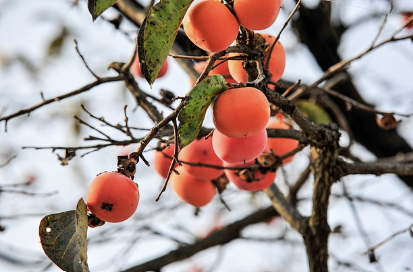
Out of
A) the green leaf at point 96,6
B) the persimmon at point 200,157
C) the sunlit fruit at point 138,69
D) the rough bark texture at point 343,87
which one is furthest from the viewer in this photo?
the rough bark texture at point 343,87

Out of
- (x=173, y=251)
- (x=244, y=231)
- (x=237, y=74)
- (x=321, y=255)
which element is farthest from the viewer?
(x=244, y=231)

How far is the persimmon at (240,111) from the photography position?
89 centimetres

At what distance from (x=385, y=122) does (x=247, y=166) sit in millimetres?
581

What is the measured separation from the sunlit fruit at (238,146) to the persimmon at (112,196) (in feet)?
0.68

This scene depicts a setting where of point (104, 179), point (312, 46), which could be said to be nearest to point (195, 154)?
point (104, 179)

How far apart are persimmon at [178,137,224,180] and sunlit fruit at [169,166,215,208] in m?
0.04

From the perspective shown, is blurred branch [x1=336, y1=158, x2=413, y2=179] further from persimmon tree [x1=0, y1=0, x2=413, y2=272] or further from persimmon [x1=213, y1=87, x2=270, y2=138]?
persimmon [x1=213, y1=87, x2=270, y2=138]

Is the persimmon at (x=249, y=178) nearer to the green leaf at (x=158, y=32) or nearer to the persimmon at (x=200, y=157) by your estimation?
the persimmon at (x=200, y=157)

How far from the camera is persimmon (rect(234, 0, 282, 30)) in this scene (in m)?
0.94

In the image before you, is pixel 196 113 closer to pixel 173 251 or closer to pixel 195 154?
pixel 195 154

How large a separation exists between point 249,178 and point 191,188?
21 cm

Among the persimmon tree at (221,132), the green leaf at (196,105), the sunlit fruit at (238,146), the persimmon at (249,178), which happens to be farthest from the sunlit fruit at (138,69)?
the green leaf at (196,105)

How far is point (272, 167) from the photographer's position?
1.42m

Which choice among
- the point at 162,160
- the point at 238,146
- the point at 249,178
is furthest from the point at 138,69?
the point at 238,146
